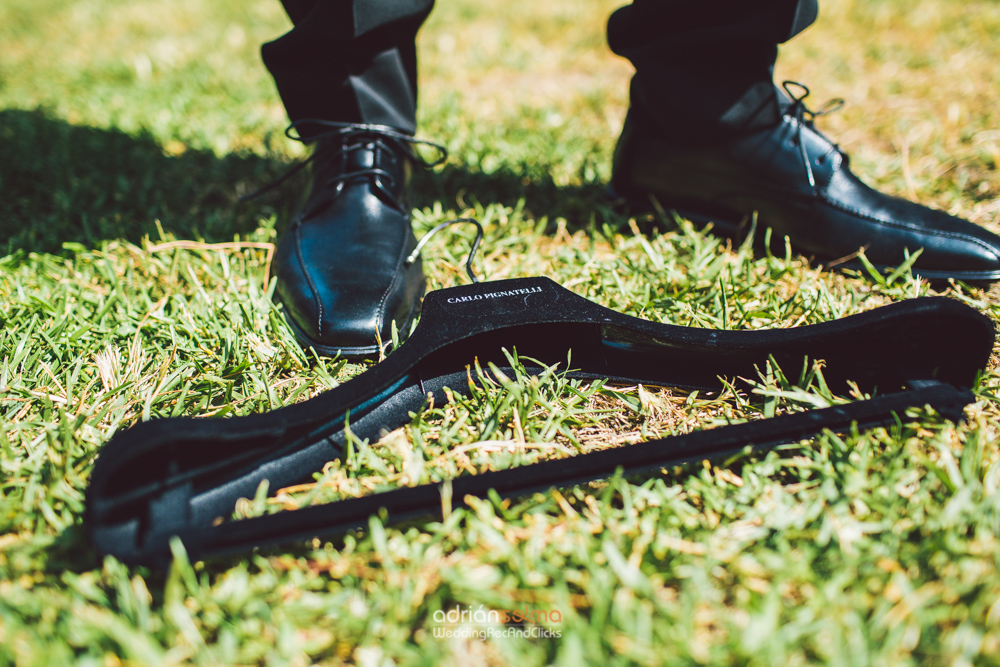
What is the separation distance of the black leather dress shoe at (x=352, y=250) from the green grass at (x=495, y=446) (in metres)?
0.10

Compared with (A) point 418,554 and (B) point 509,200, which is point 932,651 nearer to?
(A) point 418,554

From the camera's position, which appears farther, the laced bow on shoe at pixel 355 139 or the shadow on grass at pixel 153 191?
the shadow on grass at pixel 153 191

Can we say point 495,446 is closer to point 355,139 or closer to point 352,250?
point 352,250

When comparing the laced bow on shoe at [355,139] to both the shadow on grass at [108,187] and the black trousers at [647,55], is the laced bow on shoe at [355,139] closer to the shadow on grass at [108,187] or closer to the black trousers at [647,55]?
the black trousers at [647,55]

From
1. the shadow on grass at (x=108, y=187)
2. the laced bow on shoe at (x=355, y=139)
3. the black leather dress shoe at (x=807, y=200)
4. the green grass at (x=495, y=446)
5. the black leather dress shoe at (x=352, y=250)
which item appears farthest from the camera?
the shadow on grass at (x=108, y=187)

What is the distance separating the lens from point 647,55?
5.25 feet

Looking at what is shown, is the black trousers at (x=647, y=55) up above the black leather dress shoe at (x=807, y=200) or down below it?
above

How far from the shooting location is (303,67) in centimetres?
162

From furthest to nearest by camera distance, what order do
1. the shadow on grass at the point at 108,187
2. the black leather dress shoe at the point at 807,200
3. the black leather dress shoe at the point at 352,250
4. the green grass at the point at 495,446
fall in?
the shadow on grass at the point at 108,187 < the black leather dress shoe at the point at 807,200 < the black leather dress shoe at the point at 352,250 < the green grass at the point at 495,446

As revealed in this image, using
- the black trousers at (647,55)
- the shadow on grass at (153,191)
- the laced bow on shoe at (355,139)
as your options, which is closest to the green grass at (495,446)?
the shadow on grass at (153,191)

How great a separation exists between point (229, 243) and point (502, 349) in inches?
40.2

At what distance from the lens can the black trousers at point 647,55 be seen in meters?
1.48

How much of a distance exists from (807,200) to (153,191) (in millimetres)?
2155

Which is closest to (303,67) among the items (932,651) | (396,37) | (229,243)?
(396,37)
